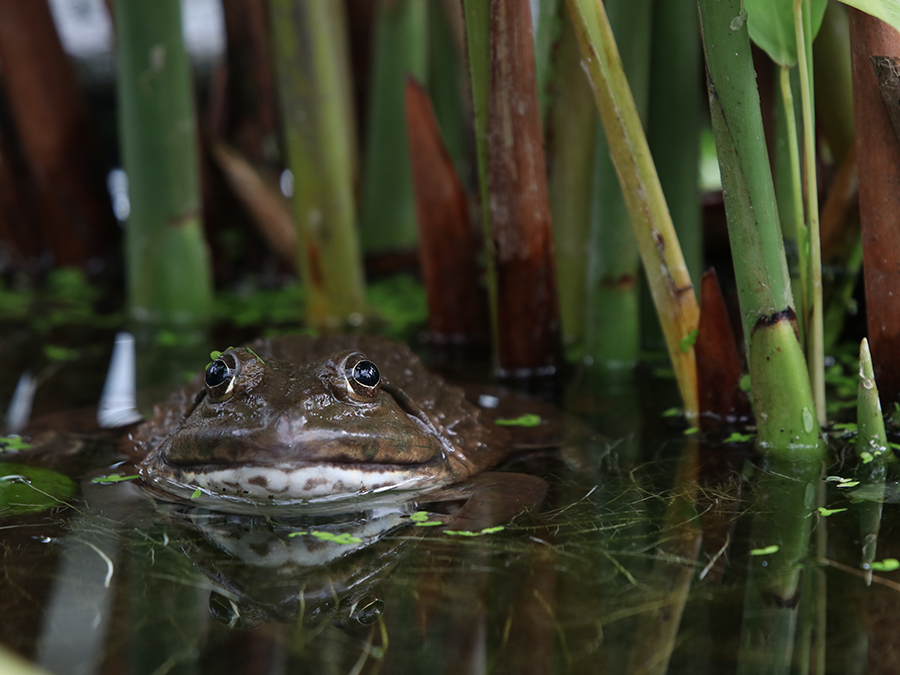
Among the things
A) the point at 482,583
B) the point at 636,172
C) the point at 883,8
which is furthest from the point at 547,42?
the point at 482,583

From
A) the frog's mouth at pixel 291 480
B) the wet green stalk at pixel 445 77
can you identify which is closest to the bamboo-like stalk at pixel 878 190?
the frog's mouth at pixel 291 480

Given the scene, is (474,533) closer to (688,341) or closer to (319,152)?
(688,341)

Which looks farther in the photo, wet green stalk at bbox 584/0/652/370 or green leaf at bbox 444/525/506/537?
wet green stalk at bbox 584/0/652/370

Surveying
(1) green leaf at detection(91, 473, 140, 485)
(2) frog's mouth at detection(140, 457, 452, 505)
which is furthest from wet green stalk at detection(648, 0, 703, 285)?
(1) green leaf at detection(91, 473, 140, 485)

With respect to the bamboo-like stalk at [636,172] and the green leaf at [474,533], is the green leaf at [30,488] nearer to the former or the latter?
the green leaf at [474,533]

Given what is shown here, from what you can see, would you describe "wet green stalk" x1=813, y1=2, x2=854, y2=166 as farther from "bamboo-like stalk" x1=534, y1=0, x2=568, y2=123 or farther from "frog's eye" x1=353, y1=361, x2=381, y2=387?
"frog's eye" x1=353, y1=361, x2=381, y2=387

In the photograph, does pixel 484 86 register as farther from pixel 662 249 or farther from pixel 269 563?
pixel 269 563
